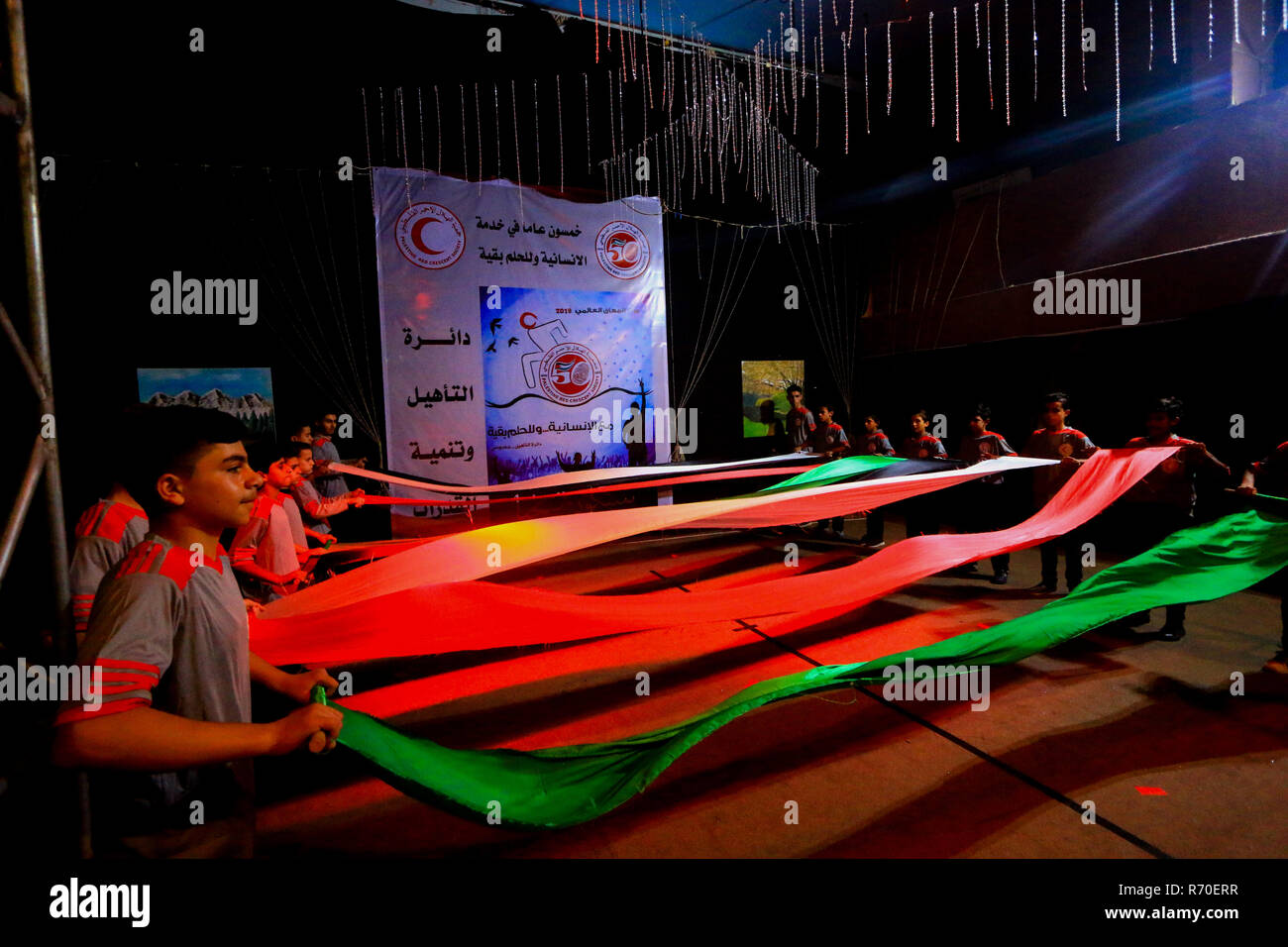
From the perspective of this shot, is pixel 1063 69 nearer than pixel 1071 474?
No

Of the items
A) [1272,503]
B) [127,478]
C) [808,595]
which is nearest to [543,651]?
[808,595]

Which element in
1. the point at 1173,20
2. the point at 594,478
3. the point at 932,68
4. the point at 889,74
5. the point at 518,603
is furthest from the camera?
the point at 932,68

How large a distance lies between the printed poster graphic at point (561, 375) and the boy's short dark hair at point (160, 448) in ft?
20.1

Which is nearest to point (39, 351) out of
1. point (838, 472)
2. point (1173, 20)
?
point (838, 472)

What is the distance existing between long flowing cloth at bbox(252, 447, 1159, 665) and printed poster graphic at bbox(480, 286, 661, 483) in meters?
4.32

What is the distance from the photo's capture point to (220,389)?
19.0ft

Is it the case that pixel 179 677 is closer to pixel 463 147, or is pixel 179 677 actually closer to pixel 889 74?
pixel 463 147

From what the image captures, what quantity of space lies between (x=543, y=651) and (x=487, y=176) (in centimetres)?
550

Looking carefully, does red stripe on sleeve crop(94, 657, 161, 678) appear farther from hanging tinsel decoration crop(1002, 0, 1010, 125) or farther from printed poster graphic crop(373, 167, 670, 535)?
hanging tinsel decoration crop(1002, 0, 1010, 125)

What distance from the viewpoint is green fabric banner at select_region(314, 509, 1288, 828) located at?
1347mm

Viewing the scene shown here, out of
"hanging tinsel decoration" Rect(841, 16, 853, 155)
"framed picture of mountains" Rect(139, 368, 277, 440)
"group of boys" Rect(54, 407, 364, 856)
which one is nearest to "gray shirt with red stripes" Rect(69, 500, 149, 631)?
"group of boys" Rect(54, 407, 364, 856)

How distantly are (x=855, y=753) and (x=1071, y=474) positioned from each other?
106 inches

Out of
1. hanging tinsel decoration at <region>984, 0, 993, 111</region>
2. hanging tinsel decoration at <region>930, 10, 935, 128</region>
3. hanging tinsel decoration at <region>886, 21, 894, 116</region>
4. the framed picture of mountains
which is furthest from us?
hanging tinsel decoration at <region>886, 21, 894, 116</region>
